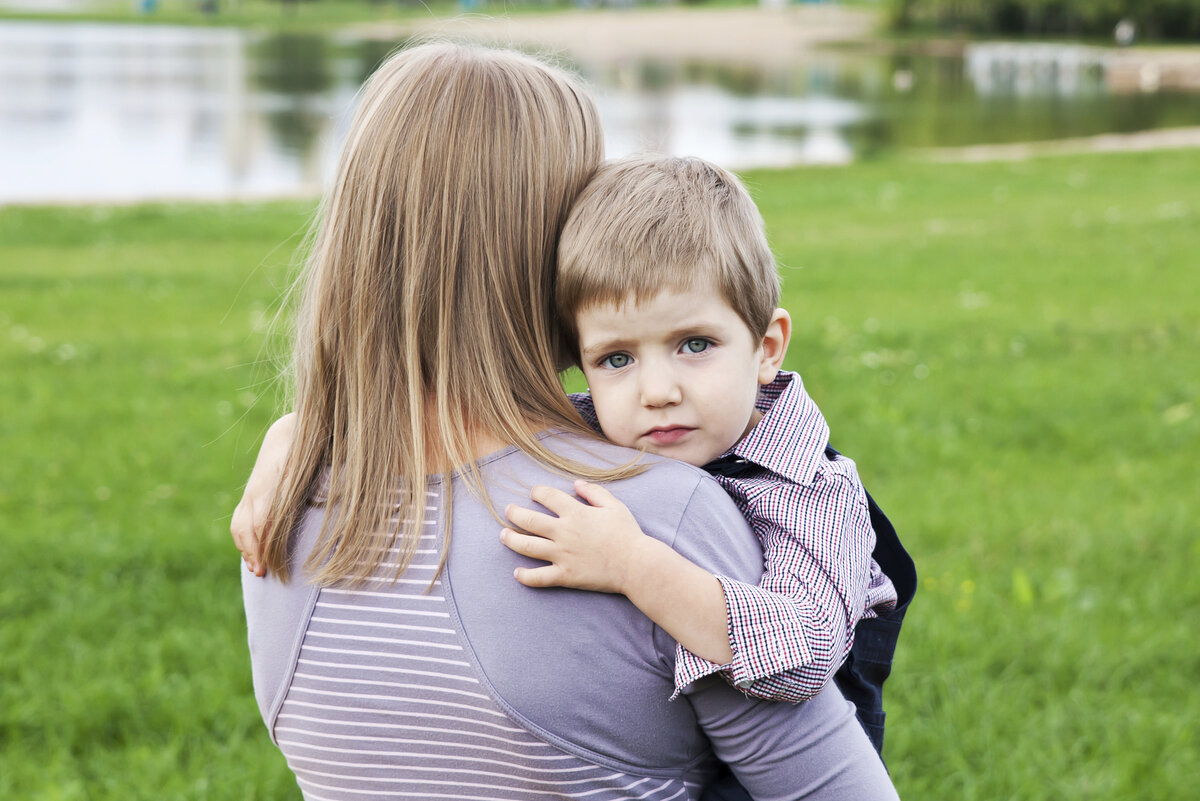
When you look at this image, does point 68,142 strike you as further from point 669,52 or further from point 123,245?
point 669,52

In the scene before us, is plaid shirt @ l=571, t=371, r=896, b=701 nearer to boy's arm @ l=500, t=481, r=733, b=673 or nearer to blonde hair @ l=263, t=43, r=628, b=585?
boy's arm @ l=500, t=481, r=733, b=673

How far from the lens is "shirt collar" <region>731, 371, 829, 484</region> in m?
1.64

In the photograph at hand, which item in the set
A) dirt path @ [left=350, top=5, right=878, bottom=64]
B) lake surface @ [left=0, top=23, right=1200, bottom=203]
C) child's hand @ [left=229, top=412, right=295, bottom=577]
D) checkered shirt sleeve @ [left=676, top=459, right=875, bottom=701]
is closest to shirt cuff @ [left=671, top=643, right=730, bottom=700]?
checkered shirt sleeve @ [left=676, top=459, right=875, bottom=701]

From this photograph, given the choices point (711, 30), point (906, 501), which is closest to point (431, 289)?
point (906, 501)

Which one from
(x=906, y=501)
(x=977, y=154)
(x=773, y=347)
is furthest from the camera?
(x=977, y=154)

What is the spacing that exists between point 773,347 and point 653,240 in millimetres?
335

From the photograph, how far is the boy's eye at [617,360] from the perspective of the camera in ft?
5.64

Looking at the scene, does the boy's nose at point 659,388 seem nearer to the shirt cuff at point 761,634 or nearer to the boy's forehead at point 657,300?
the boy's forehead at point 657,300

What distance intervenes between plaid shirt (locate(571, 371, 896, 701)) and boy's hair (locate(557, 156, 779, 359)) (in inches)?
8.2

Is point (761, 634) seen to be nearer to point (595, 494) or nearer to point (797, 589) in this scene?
point (797, 589)

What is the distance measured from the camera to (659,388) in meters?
1.66

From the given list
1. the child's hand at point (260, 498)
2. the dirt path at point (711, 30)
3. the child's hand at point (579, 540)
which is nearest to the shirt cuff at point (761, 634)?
the child's hand at point (579, 540)

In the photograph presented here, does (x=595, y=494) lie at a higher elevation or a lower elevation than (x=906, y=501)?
higher

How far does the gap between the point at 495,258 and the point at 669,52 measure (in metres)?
80.7
